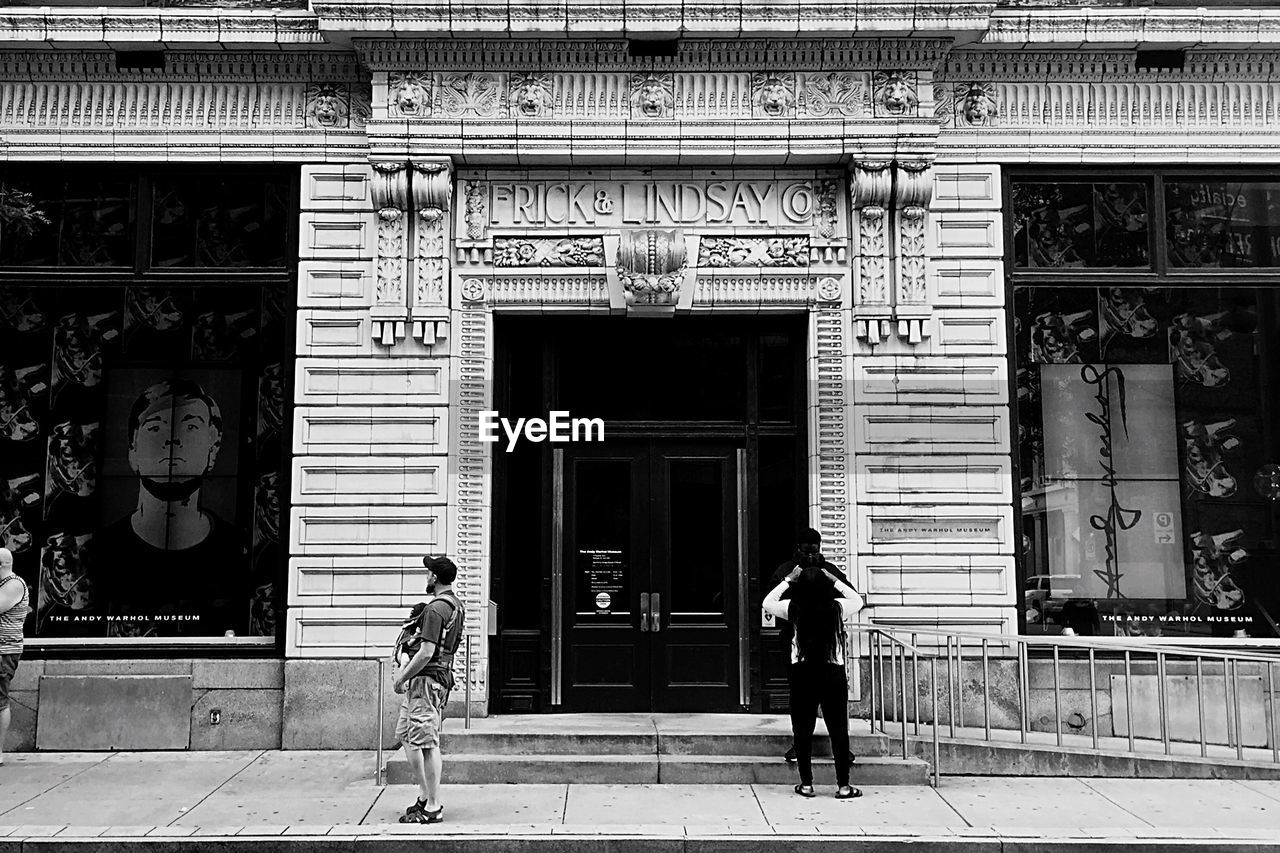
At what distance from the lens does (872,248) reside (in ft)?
39.1

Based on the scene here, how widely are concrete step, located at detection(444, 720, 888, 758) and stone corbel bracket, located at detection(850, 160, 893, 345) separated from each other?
13.8ft

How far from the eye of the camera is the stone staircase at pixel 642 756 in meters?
9.84

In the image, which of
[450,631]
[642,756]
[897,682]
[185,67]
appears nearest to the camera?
[450,631]

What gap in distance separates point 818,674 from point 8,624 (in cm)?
772

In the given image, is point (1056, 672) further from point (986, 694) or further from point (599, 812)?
point (599, 812)

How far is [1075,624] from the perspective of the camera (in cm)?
1179

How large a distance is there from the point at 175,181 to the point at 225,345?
6.27 ft

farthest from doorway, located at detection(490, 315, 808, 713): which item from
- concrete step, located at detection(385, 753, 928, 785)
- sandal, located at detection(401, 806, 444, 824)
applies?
sandal, located at detection(401, 806, 444, 824)

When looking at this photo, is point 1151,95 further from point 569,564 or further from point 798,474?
point 569,564

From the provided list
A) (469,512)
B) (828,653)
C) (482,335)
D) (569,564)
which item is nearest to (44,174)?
(482,335)

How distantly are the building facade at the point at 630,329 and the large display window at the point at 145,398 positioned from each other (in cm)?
4

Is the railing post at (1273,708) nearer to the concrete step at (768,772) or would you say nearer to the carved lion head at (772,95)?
the concrete step at (768,772)

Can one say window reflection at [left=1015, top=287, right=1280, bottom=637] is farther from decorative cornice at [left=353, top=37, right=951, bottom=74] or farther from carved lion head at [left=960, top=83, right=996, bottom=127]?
decorative cornice at [left=353, top=37, right=951, bottom=74]

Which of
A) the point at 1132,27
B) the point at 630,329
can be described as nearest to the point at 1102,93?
the point at 1132,27
